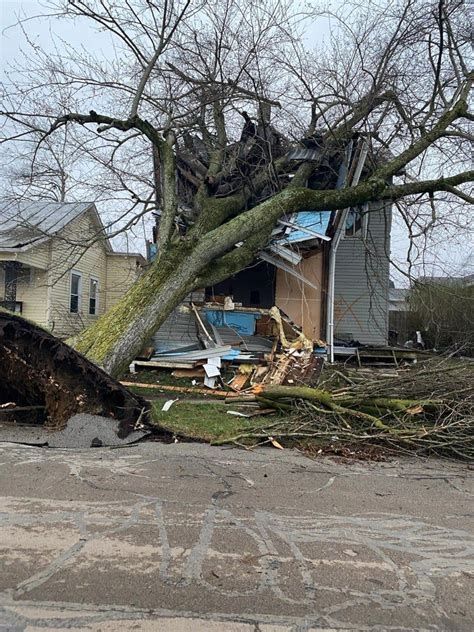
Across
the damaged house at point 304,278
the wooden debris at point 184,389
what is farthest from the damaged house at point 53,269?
the wooden debris at point 184,389

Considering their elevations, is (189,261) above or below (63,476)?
above

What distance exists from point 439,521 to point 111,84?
10.5 m

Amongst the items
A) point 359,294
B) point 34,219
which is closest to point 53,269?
point 34,219

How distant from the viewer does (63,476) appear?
16.1 feet

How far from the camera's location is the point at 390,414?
6762 millimetres

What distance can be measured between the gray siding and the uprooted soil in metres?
10.6

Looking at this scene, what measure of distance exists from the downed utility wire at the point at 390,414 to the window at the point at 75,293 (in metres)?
14.7

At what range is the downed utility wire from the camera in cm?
626

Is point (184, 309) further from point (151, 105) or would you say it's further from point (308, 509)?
point (308, 509)

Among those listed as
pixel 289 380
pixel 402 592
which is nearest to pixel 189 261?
pixel 289 380

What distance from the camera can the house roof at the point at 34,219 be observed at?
15.9 meters

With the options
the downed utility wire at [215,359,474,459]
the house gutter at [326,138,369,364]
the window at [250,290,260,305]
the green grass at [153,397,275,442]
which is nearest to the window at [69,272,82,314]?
the window at [250,290,260,305]

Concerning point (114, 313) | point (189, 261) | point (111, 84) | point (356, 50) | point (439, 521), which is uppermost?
point (356, 50)

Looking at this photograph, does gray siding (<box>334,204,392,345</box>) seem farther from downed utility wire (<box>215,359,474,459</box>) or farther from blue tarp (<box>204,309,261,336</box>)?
downed utility wire (<box>215,359,474,459</box>)
